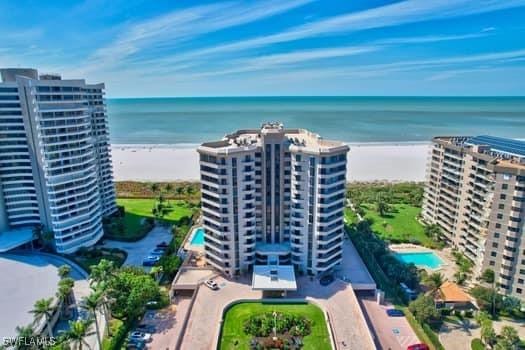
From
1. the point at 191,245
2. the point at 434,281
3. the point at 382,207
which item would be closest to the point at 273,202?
the point at 191,245

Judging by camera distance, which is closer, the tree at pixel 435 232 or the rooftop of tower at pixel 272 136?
the rooftop of tower at pixel 272 136

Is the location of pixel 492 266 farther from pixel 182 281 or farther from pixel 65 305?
pixel 65 305

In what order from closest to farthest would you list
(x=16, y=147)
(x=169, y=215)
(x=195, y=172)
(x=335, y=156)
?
(x=335, y=156), (x=16, y=147), (x=169, y=215), (x=195, y=172)

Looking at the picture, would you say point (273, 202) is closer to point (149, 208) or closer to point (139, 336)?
point (139, 336)

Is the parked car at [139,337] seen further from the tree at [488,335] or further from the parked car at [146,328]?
the tree at [488,335]

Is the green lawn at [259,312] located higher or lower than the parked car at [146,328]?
higher

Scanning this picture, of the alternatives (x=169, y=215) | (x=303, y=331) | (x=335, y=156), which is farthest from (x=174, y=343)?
(x=169, y=215)

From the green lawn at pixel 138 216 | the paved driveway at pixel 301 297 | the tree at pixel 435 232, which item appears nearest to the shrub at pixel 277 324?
the paved driveway at pixel 301 297
